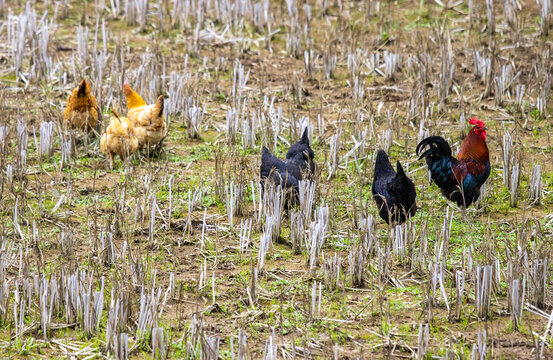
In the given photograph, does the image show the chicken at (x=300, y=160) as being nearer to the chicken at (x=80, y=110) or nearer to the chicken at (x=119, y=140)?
the chicken at (x=119, y=140)

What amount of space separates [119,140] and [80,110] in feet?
2.78

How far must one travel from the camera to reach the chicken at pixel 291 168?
248 inches

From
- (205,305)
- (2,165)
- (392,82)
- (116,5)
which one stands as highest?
→ (116,5)

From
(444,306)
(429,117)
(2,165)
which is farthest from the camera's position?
(429,117)

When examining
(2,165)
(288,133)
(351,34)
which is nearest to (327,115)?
(288,133)

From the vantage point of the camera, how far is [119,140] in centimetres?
737

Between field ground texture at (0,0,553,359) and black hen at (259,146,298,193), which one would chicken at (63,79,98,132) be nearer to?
field ground texture at (0,0,553,359)

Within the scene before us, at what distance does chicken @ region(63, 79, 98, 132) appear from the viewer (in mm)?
7797

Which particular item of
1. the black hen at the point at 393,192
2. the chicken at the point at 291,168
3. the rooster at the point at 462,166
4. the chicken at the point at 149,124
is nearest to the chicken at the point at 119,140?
the chicken at the point at 149,124

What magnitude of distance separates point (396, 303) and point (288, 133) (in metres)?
3.59

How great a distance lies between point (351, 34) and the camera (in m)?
10.2

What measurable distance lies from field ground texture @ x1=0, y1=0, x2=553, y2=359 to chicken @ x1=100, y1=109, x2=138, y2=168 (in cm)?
19

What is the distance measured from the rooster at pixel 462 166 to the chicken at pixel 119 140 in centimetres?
315

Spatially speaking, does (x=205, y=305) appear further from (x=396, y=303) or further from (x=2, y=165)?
(x=2, y=165)
